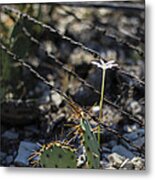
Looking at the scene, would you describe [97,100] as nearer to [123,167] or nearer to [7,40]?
[123,167]

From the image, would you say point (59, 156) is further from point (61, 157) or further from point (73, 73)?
point (73, 73)

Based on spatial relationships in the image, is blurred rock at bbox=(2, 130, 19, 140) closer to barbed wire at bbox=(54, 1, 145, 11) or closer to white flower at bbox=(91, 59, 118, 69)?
white flower at bbox=(91, 59, 118, 69)

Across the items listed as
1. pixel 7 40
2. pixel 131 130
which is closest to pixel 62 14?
pixel 7 40

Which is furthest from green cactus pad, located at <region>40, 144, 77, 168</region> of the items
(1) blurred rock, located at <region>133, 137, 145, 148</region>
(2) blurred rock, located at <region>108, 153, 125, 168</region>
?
(1) blurred rock, located at <region>133, 137, 145, 148</region>

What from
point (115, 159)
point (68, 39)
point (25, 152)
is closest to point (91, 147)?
point (115, 159)

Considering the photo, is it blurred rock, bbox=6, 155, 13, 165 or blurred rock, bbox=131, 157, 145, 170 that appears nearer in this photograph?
blurred rock, bbox=131, 157, 145, 170

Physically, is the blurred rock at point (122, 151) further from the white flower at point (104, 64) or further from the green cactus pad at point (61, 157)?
the white flower at point (104, 64)

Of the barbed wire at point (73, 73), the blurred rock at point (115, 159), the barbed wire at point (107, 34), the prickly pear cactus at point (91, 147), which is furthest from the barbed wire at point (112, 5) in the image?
the blurred rock at point (115, 159)
